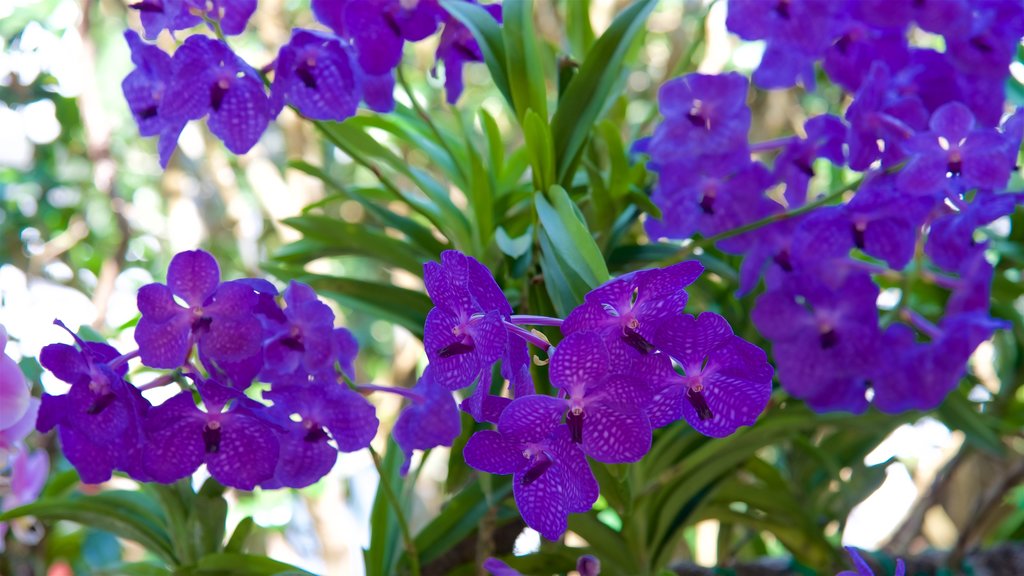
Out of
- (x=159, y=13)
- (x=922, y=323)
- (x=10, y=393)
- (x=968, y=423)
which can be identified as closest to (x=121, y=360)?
(x=10, y=393)

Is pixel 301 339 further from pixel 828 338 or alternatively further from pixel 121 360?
pixel 828 338

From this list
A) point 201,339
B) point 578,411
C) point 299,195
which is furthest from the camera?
point 299,195

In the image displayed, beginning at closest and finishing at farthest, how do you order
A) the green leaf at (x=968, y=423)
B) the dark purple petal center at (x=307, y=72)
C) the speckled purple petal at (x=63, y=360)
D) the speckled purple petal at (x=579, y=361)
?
the speckled purple petal at (x=579, y=361) → the speckled purple petal at (x=63, y=360) → the dark purple petal center at (x=307, y=72) → the green leaf at (x=968, y=423)

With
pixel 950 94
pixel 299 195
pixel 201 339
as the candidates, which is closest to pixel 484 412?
pixel 201 339

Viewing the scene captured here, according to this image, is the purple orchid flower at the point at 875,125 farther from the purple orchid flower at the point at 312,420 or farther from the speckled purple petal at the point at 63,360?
the speckled purple petal at the point at 63,360

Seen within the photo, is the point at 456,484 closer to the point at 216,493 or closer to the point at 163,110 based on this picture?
the point at 216,493

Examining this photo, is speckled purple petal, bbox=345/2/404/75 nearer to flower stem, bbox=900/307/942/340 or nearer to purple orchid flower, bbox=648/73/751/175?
purple orchid flower, bbox=648/73/751/175

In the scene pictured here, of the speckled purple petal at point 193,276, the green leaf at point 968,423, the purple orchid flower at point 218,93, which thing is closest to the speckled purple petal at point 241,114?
the purple orchid flower at point 218,93
